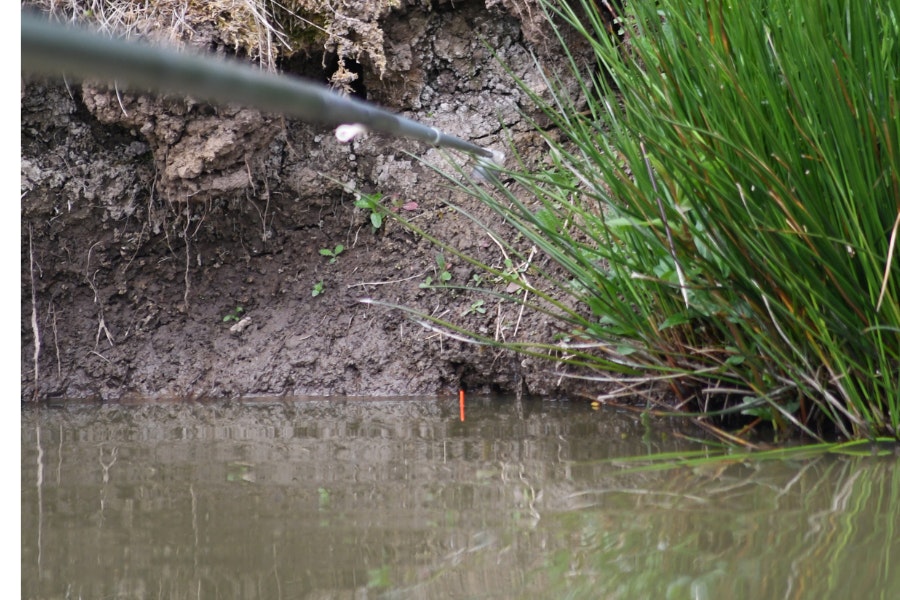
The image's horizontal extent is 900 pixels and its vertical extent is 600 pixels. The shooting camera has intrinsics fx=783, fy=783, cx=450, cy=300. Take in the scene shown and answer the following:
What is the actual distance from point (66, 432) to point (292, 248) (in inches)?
37.4

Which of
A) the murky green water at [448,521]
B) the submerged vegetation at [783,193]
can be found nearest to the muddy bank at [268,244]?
the murky green water at [448,521]

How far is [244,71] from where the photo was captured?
709 mm

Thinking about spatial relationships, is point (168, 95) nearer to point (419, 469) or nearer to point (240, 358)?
point (240, 358)

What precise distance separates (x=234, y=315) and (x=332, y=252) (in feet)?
1.23

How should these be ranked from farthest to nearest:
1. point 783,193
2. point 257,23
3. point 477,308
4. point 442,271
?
point 442,271 < point 477,308 < point 257,23 < point 783,193

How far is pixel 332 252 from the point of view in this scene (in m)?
2.55

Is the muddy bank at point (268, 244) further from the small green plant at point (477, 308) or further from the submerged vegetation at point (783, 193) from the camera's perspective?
the submerged vegetation at point (783, 193)

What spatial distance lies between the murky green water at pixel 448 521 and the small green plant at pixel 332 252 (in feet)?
3.26

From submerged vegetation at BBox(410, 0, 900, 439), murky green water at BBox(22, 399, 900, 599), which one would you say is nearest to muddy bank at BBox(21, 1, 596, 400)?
murky green water at BBox(22, 399, 900, 599)

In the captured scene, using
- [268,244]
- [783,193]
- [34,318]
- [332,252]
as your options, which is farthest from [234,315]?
[783,193]

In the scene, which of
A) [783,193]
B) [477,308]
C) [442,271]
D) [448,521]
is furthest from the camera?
[442,271]

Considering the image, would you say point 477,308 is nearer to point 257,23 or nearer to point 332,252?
point 332,252

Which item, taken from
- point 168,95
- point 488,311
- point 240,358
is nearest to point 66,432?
point 240,358

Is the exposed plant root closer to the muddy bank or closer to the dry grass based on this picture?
the muddy bank
